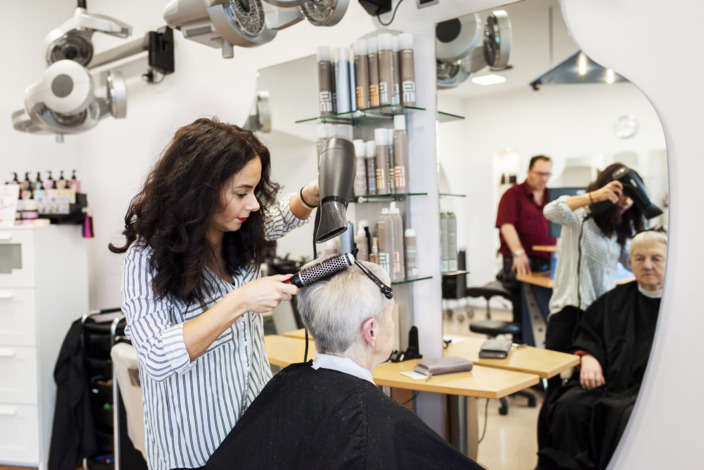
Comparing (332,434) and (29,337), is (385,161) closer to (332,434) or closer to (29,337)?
(332,434)

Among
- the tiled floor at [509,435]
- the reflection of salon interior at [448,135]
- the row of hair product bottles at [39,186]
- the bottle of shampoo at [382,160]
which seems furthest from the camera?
the row of hair product bottles at [39,186]

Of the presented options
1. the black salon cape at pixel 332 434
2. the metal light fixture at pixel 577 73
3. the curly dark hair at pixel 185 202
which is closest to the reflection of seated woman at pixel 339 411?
the black salon cape at pixel 332 434

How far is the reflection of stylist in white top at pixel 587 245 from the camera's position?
A: 5.81 ft

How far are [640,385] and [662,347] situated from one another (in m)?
0.15

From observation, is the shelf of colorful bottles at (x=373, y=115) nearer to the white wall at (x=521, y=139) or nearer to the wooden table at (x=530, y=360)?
the white wall at (x=521, y=139)

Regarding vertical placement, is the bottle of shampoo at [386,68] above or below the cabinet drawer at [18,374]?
above

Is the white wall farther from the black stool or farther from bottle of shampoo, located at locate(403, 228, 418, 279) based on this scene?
bottle of shampoo, located at locate(403, 228, 418, 279)

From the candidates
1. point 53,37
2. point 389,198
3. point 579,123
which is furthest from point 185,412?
point 53,37

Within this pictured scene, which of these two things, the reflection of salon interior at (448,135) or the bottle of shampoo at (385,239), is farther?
the bottle of shampoo at (385,239)

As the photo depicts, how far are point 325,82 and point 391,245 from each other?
23.8 inches

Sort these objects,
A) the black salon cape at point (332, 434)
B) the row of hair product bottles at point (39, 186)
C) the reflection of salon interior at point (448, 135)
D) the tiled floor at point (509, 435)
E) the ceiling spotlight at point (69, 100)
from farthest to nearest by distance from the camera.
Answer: the row of hair product bottles at point (39, 186)
the ceiling spotlight at point (69, 100)
the tiled floor at point (509, 435)
the reflection of salon interior at point (448, 135)
the black salon cape at point (332, 434)

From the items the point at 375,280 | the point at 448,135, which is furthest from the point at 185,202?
the point at 448,135

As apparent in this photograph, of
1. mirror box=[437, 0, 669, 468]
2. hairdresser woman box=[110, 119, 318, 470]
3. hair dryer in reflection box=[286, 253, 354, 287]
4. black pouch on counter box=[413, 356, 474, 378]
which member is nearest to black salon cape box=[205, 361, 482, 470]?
hairdresser woman box=[110, 119, 318, 470]

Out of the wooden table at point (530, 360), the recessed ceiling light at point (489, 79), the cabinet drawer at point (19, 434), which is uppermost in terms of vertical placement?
the recessed ceiling light at point (489, 79)
